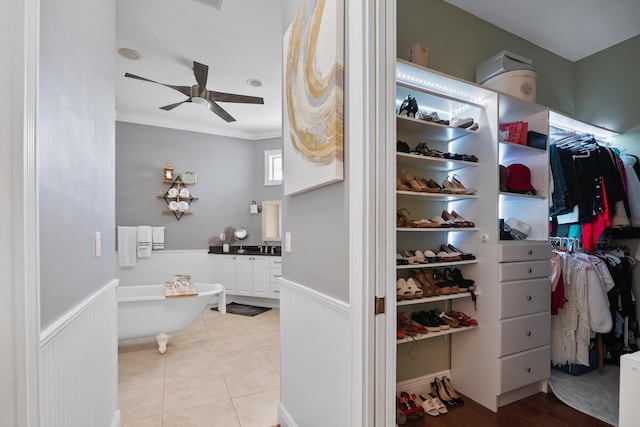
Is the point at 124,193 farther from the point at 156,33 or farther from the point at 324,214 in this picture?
the point at 324,214

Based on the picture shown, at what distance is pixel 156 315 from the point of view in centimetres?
308

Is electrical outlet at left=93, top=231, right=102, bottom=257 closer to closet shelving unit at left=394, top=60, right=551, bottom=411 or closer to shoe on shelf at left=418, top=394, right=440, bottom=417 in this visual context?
closet shelving unit at left=394, top=60, right=551, bottom=411

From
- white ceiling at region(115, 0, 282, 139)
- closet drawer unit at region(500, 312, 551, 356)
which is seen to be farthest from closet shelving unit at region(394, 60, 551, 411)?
white ceiling at region(115, 0, 282, 139)

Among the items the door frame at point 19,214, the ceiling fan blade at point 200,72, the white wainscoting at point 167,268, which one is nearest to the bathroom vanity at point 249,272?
the white wainscoting at point 167,268

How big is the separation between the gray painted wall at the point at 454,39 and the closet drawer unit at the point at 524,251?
4.57 feet

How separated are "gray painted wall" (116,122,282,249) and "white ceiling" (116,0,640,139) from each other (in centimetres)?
113

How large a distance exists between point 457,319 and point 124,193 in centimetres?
491

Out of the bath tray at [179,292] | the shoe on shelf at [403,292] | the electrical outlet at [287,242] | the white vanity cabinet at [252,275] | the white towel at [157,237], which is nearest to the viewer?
the electrical outlet at [287,242]

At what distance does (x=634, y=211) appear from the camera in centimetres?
267

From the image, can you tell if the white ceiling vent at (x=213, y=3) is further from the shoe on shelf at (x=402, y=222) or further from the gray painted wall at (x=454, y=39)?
the shoe on shelf at (x=402, y=222)

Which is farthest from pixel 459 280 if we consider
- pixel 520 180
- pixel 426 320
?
pixel 520 180

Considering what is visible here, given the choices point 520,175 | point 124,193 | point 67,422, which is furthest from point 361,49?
point 124,193

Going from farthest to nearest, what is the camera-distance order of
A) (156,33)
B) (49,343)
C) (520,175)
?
(156,33), (520,175), (49,343)

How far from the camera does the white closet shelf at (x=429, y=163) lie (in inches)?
79.1
